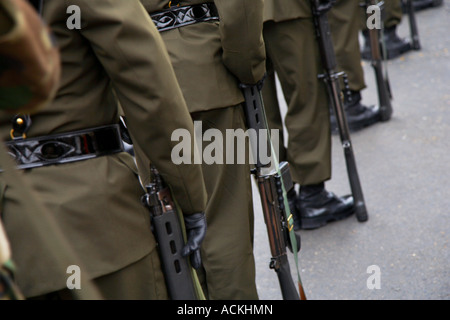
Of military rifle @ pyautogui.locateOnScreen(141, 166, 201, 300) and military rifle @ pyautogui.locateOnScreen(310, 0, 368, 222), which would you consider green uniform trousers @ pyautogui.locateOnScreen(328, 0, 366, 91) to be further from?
military rifle @ pyautogui.locateOnScreen(141, 166, 201, 300)

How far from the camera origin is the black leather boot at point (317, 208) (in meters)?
3.84

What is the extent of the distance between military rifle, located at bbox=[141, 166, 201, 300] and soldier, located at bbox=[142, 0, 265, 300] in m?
0.80

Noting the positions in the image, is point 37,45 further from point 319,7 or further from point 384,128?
point 384,128

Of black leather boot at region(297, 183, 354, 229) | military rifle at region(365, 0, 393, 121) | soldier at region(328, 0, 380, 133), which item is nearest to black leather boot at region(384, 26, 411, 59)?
military rifle at region(365, 0, 393, 121)

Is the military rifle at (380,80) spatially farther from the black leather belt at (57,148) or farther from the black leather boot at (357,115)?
the black leather belt at (57,148)

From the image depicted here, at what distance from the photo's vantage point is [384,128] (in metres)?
5.22

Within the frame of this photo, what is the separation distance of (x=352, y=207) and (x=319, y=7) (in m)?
1.19

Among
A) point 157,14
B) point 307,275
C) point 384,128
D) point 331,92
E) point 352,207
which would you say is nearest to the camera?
point 157,14

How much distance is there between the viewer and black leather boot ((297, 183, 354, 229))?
3.84 m

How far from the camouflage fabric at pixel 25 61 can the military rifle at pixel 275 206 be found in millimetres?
1709

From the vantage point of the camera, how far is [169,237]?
1859 millimetres
